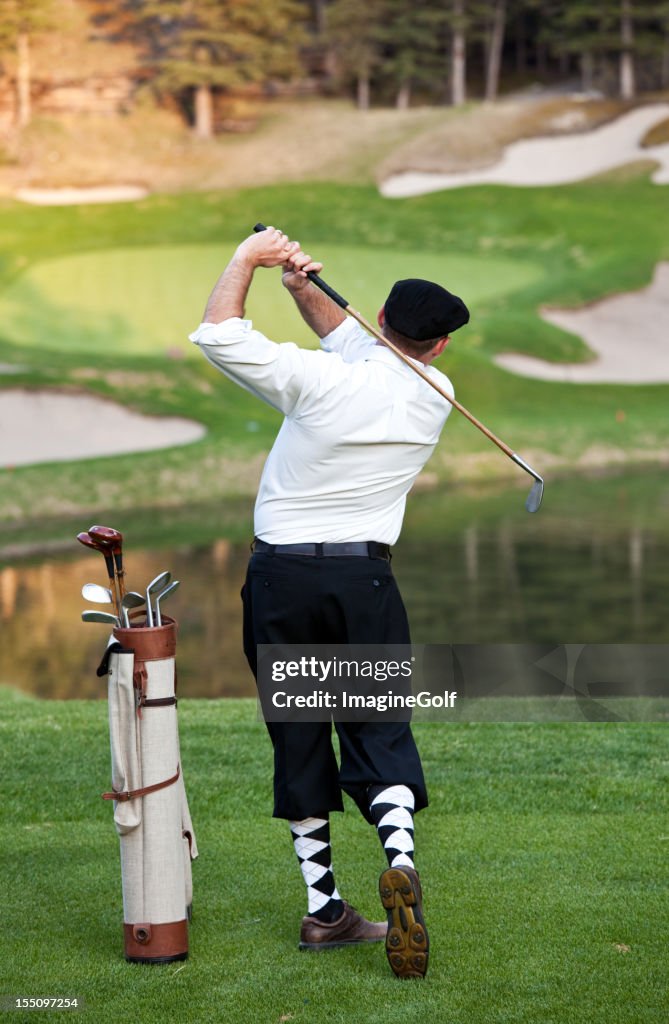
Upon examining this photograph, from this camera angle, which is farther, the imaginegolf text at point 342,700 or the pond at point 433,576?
the pond at point 433,576

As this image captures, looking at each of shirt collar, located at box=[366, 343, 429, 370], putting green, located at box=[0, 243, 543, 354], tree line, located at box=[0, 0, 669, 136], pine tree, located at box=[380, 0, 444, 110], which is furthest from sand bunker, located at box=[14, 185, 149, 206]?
shirt collar, located at box=[366, 343, 429, 370]

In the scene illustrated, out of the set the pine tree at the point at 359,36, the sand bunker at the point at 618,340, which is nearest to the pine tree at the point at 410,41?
the pine tree at the point at 359,36

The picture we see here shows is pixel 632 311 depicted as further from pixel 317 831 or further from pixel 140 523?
pixel 317 831

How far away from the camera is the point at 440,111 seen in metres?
40.3

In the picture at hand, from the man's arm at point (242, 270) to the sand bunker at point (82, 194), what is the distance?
3210 centimetres

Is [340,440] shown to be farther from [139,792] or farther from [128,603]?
[139,792]

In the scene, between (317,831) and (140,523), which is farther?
(140,523)

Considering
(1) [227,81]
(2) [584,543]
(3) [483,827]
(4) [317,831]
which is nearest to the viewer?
(4) [317,831]

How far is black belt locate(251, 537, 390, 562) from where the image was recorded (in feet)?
13.8

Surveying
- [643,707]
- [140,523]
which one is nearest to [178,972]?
[643,707]

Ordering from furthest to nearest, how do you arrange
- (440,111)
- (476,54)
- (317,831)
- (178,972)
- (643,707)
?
(476,54) → (440,111) → (643,707) → (317,831) → (178,972)

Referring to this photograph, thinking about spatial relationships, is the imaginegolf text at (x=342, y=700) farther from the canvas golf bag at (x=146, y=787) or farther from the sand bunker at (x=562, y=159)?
the sand bunker at (x=562, y=159)

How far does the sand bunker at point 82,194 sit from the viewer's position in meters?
35.3

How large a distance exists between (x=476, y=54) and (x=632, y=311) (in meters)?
33.7
